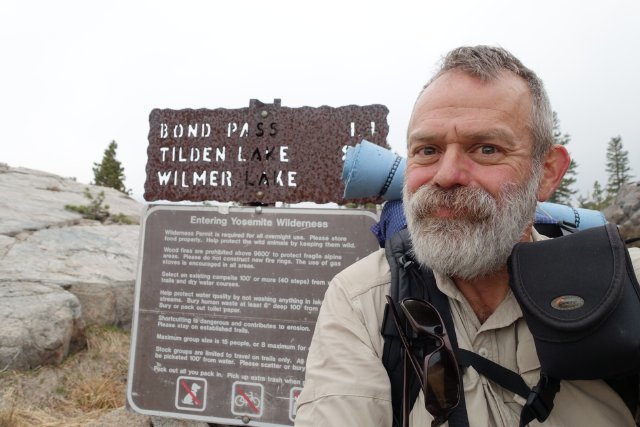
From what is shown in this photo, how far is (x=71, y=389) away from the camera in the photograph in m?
4.19

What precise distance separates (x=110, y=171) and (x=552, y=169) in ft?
91.9

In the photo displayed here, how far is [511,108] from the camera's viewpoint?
1715mm

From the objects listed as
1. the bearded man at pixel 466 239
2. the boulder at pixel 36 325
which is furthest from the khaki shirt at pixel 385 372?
the boulder at pixel 36 325

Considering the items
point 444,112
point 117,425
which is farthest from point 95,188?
point 444,112

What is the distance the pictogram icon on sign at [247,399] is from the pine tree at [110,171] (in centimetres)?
2447

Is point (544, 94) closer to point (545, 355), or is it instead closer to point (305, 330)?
point (545, 355)

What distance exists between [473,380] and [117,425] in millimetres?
3246

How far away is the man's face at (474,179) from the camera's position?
1662 millimetres

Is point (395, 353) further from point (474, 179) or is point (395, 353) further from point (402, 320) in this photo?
point (474, 179)

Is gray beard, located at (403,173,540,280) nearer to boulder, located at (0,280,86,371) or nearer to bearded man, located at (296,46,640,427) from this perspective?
bearded man, located at (296,46,640,427)

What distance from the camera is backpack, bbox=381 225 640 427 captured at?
1.23 meters

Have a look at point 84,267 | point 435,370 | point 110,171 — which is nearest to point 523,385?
point 435,370

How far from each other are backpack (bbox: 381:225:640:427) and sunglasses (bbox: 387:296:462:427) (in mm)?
41

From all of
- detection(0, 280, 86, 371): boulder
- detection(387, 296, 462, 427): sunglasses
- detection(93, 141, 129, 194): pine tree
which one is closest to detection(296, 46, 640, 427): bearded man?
detection(387, 296, 462, 427): sunglasses
